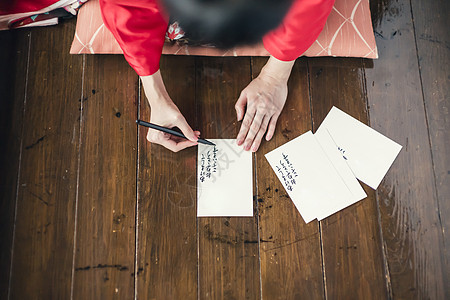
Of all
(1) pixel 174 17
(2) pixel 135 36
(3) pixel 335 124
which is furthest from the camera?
(3) pixel 335 124

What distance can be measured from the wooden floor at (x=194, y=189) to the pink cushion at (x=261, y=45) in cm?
3

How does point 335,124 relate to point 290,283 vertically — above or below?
above

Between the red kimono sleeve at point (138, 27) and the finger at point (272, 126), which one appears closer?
the red kimono sleeve at point (138, 27)

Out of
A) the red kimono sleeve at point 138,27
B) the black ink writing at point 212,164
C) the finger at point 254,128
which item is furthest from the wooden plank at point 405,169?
the red kimono sleeve at point 138,27

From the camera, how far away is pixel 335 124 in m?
1.06

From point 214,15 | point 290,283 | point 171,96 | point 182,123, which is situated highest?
point 214,15

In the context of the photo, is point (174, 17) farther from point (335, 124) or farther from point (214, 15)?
point (335, 124)

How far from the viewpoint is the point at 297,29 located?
813mm

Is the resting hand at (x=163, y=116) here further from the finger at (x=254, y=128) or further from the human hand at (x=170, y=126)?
the finger at (x=254, y=128)

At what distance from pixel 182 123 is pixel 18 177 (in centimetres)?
54

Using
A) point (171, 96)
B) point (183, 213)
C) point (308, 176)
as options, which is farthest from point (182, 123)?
point (308, 176)

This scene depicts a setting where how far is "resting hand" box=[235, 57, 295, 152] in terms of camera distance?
3.29ft

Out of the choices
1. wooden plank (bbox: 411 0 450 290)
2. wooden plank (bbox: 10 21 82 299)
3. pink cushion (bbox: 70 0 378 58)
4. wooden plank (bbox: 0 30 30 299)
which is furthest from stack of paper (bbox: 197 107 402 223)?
wooden plank (bbox: 0 30 30 299)

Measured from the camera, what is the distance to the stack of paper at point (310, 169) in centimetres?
100
